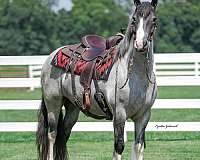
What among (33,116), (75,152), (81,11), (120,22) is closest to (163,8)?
(120,22)

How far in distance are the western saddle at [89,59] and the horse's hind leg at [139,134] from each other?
412 mm

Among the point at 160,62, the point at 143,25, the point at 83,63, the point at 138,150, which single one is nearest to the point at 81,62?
the point at 83,63

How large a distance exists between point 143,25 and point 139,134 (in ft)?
4.24

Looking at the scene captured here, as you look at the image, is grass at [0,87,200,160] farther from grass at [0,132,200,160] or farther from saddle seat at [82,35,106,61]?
saddle seat at [82,35,106,61]

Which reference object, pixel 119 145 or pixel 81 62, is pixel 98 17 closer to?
pixel 81 62

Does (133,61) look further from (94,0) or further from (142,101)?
(94,0)

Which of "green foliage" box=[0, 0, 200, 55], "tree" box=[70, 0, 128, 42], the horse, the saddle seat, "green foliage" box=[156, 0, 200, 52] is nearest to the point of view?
the horse

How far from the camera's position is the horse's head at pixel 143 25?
6266mm

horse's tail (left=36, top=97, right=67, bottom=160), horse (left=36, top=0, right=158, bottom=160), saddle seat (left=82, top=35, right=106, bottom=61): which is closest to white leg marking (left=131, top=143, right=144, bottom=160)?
horse (left=36, top=0, right=158, bottom=160)

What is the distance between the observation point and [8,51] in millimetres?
59781

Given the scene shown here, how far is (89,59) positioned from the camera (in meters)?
7.58

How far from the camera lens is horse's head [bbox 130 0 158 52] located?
6.27 meters

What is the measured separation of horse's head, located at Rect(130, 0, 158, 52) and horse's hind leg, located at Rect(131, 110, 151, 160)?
35.7 inches

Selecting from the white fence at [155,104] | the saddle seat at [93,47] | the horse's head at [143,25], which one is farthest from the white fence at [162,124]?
the horse's head at [143,25]
